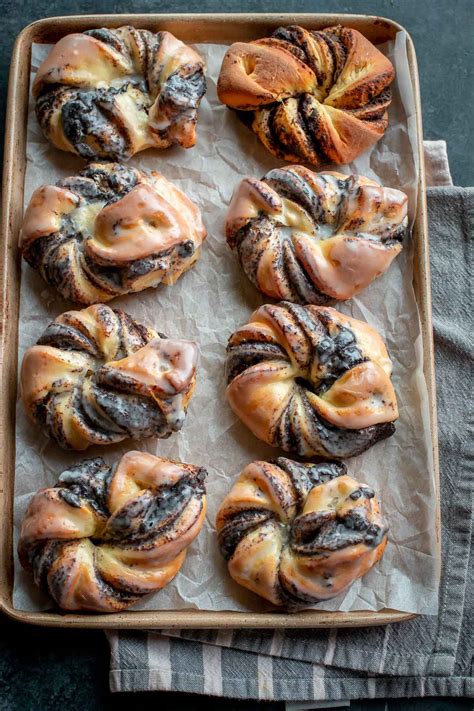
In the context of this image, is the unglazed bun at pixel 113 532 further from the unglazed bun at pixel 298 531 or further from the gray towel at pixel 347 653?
the gray towel at pixel 347 653

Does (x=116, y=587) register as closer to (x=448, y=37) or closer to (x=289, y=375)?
(x=289, y=375)

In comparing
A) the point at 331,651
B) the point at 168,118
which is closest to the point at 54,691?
the point at 331,651

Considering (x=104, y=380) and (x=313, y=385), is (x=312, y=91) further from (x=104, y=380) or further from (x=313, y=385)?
(x=104, y=380)

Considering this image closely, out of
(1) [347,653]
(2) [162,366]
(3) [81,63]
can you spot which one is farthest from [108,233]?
(1) [347,653]

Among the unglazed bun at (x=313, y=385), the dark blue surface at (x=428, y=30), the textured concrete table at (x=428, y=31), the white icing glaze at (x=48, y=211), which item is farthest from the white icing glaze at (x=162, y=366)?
the dark blue surface at (x=428, y=30)

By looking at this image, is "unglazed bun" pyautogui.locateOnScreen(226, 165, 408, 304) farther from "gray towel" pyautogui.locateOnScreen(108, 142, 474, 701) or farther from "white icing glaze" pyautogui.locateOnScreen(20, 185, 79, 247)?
"gray towel" pyautogui.locateOnScreen(108, 142, 474, 701)

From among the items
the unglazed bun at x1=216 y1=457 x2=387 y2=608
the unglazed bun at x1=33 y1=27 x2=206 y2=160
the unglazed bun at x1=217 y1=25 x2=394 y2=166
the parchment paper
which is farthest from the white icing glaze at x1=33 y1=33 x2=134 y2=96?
the unglazed bun at x1=216 y1=457 x2=387 y2=608
